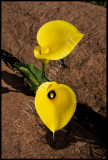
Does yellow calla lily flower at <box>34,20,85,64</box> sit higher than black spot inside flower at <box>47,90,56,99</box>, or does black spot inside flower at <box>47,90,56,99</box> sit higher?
yellow calla lily flower at <box>34,20,85,64</box>

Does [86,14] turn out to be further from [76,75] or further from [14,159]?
[14,159]

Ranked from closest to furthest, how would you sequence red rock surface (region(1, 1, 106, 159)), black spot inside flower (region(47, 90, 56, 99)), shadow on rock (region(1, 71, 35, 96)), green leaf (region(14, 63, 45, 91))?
black spot inside flower (region(47, 90, 56, 99)) < green leaf (region(14, 63, 45, 91)) < red rock surface (region(1, 1, 106, 159)) < shadow on rock (region(1, 71, 35, 96))

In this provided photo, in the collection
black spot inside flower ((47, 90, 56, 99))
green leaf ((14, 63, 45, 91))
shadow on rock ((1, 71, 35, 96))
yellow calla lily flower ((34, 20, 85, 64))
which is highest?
yellow calla lily flower ((34, 20, 85, 64))

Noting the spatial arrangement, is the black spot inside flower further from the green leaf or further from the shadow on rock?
the shadow on rock

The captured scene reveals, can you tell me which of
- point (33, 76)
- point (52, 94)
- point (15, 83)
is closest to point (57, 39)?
point (52, 94)

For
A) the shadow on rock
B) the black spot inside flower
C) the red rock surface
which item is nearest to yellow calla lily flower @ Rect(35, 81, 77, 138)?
the black spot inside flower

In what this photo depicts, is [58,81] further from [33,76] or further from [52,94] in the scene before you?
[52,94]

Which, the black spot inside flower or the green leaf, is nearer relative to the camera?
the black spot inside flower
